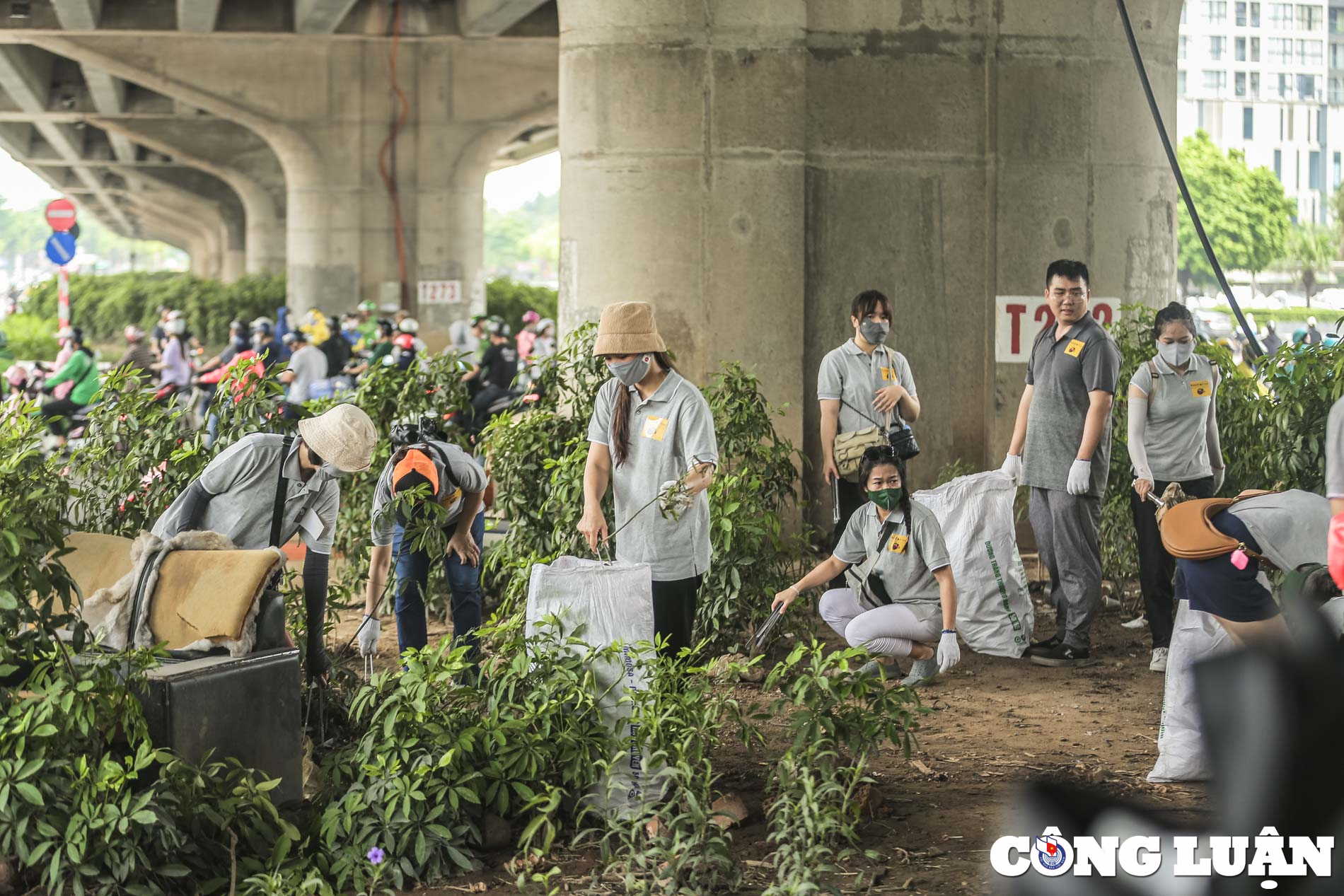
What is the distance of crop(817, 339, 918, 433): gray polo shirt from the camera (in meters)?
7.86

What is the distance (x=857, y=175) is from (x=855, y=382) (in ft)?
8.82

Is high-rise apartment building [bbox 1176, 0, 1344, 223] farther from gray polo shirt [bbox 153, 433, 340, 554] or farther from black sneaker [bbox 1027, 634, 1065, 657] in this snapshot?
gray polo shirt [bbox 153, 433, 340, 554]

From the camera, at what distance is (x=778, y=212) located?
983 centimetres

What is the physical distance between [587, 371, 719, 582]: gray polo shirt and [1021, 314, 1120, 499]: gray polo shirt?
2.25 metres

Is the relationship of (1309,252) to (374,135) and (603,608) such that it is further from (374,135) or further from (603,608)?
(603,608)

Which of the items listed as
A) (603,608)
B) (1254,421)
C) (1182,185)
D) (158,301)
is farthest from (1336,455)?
(158,301)

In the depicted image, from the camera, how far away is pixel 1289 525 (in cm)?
474

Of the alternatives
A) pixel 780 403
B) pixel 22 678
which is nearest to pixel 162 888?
pixel 22 678

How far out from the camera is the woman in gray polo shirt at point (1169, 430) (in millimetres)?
7000

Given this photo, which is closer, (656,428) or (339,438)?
(339,438)

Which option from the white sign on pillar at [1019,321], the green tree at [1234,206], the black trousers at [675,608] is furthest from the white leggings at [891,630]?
the green tree at [1234,206]

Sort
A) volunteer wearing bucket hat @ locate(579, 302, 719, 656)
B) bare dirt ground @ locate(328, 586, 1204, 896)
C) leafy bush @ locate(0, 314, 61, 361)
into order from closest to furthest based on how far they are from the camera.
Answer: bare dirt ground @ locate(328, 586, 1204, 896), volunteer wearing bucket hat @ locate(579, 302, 719, 656), leafy bush @ locate(0, 314, 61, 361)
